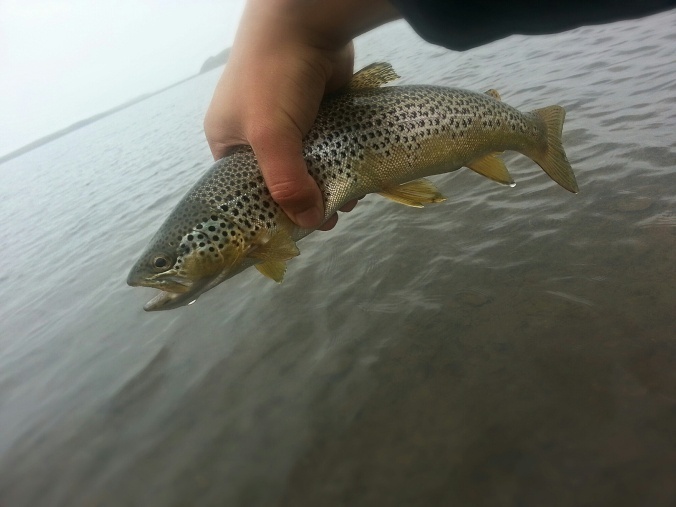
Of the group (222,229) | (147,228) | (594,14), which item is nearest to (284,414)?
(222,229)

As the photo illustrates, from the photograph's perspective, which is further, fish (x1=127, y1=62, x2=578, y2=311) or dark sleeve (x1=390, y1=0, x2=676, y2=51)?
fish (x1=127, y1=62, x2=578, y2=311)

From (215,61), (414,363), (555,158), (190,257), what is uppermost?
(215,61)

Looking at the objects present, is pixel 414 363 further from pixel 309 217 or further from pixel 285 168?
pixel 285 168

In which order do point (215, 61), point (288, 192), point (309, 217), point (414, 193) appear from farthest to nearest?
point (215, 61) < point (414, 193) < point (309, 217) < point (288, 192)

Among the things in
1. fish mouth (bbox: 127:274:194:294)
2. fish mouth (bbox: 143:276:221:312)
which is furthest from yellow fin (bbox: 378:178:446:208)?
fish mouth (bbox: 127:274:194:294)

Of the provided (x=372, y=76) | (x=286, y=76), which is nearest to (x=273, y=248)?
(x=286, y=76)

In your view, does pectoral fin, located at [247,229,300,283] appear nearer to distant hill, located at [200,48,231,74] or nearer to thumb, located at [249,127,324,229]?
thumb, located at [249,127,324,229]
